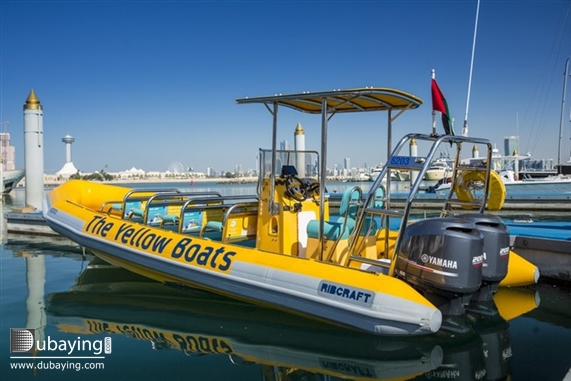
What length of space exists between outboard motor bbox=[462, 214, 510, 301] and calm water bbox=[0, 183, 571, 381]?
57 centimetres

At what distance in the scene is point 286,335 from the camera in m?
5.07

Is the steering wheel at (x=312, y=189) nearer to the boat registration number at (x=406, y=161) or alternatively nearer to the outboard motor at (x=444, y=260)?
the boat registration number at (x=406, y=161)

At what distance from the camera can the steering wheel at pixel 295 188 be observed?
230 inches

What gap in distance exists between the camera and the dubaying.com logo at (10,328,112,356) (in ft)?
15.9

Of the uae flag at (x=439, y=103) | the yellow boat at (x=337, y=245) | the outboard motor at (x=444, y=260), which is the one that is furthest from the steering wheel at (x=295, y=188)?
the uae flag at (x=439, y=103)

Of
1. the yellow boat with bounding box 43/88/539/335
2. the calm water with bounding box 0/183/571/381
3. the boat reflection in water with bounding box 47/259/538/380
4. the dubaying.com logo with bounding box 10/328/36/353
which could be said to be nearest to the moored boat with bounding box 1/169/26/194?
the yellow boat with bounding box 43/88/539/335

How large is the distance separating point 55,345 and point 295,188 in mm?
3193

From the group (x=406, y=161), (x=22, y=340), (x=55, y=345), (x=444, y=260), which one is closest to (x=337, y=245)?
(x=406, y=161)

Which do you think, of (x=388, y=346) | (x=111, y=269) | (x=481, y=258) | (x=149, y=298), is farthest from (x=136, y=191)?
(x=481, y=258)

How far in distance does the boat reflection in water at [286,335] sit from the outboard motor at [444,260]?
55cm

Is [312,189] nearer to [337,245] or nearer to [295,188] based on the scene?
[295,188]

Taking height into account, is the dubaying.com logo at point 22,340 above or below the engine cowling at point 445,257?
below

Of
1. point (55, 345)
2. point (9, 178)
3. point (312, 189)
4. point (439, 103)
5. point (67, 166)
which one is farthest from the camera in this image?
point (67, 166)

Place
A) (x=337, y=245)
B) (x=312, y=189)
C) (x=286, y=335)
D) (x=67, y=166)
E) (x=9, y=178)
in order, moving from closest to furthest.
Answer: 1. (x=286, y=335)
2. (x=337, y=245)
3. (x=312, y=189)
4. (x=9, y=178)
5. (x=67, y=166)
